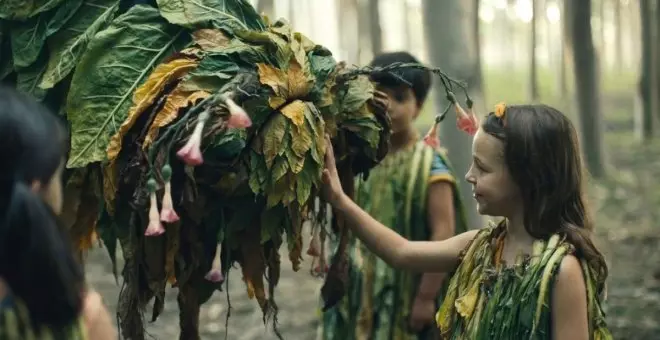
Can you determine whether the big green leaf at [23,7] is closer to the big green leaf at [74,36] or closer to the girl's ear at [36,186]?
the big green leaf at [74,36]

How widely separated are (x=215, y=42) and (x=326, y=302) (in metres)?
1.07

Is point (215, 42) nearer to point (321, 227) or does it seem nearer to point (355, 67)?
point (355, 67)

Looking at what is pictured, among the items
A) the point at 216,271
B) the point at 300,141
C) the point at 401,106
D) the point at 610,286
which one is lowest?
the point at 610,286

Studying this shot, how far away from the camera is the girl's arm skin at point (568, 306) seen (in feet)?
8.87

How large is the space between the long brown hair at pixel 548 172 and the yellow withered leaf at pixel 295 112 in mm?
583

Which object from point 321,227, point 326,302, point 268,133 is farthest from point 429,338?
point 268,133

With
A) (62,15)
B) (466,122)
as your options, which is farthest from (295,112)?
(62,15)

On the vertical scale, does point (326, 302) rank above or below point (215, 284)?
below

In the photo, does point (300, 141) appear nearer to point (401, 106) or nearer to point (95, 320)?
point (95, 320)

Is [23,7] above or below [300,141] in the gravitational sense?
above

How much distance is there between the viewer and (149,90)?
2.66m

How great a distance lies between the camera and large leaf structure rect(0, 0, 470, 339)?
8.50 ft

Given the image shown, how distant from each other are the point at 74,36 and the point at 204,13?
41 centimetres

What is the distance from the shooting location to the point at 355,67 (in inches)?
120
